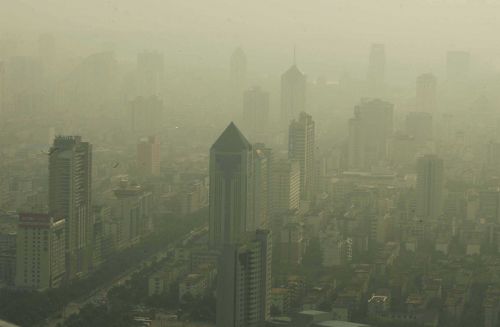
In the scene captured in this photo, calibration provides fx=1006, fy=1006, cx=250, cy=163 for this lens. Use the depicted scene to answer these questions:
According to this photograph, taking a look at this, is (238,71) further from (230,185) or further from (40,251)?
(40,251)

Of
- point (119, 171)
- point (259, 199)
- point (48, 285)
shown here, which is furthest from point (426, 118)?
point (48, 285)

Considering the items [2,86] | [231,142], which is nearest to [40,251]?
[2,86]

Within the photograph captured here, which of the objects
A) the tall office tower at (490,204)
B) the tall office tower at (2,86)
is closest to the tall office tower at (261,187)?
the tall office tower at (490,204)

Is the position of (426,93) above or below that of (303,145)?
above

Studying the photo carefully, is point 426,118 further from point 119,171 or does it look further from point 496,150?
point 119,171

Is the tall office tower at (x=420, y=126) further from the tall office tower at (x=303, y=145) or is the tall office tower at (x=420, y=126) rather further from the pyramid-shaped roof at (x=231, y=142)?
the pyramid-shaped roof at (x=231, y=142)

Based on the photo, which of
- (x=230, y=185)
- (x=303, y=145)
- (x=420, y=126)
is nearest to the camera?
(x=230, y=185)
